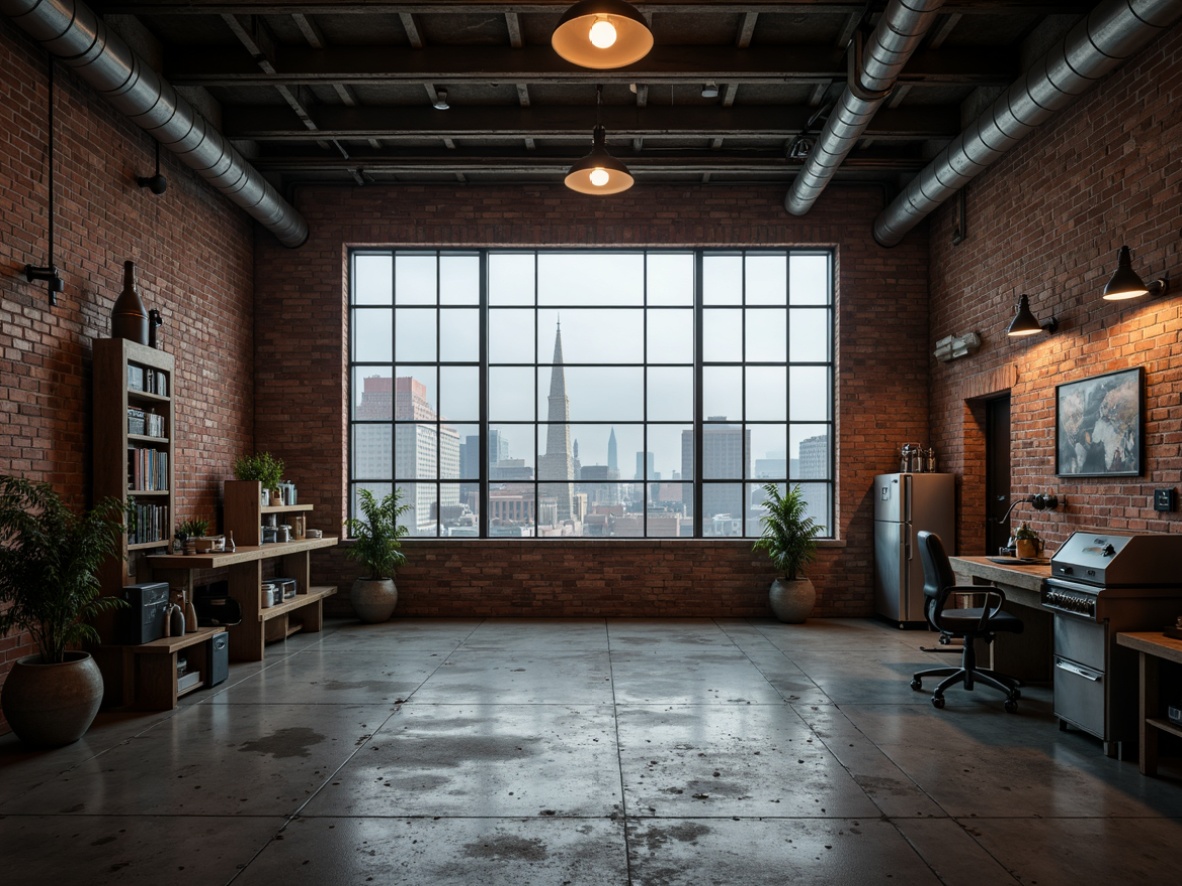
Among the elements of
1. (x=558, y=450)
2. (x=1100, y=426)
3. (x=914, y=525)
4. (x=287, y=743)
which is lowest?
(x=287, y=743)

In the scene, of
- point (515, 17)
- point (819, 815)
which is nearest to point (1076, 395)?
point (819, 815)

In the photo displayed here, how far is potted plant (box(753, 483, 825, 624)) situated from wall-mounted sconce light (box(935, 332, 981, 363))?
2.12m

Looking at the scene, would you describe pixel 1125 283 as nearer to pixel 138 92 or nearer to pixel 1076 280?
pixel 1076 280

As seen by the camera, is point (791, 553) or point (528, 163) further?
point (791, 553)

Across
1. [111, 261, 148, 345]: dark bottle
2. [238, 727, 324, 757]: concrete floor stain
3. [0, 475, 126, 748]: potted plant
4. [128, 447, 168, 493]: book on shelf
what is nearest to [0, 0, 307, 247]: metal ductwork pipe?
[111, 261, 148, 345]: dark bottle

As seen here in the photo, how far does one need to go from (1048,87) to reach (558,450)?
580 centimetres

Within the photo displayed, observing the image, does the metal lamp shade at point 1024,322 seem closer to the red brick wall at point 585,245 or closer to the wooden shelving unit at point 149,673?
the red brick wall at point 585,245

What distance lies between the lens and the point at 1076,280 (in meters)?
6.12

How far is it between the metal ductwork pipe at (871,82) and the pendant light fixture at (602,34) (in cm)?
199

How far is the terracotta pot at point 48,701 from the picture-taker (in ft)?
14.7

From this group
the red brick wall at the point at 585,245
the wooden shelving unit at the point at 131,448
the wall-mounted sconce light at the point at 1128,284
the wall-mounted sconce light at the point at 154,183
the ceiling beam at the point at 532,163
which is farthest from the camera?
the red brick wall at the point at 585,245

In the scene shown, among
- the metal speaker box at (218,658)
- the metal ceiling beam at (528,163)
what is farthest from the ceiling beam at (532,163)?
the metal speaker box at (218,658)

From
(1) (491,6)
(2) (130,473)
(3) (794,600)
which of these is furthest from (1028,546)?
(2) (130,473)

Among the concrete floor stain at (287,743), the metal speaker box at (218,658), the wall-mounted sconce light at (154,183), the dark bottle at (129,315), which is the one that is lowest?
the concrete floor stain at (287,743)
